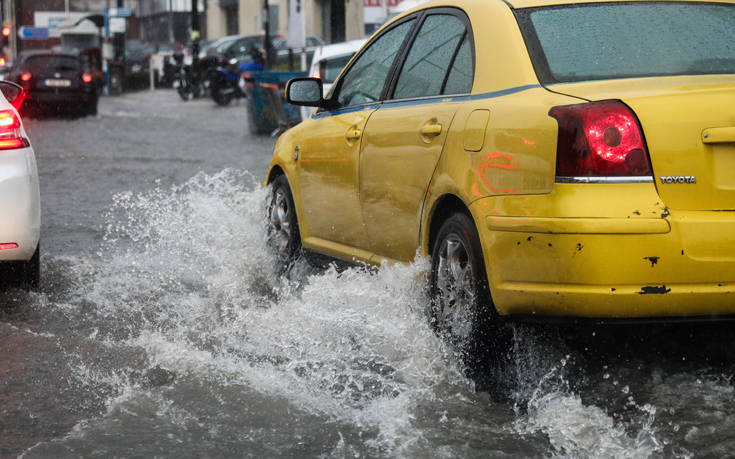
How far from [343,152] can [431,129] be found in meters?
1.09

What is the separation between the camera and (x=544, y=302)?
13.5 ft

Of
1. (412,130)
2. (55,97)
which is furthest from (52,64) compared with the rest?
(412,130)

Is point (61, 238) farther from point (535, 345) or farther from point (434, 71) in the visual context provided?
point (535, 345)

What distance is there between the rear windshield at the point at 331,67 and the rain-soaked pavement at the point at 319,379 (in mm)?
9346

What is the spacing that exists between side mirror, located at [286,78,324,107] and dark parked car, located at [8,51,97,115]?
21.9m

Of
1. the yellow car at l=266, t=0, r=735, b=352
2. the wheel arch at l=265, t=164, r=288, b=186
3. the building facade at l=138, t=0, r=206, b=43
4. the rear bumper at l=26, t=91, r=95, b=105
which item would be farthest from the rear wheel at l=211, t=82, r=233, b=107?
the building facade at l=138, t=0, r=206, b=43

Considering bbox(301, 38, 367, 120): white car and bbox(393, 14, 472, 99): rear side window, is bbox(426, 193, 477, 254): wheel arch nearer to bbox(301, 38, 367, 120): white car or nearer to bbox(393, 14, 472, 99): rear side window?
bbox(393, 14, 472, 99): rear side window

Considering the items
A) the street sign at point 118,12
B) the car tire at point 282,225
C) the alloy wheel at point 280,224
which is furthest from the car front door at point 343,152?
the street sign at point 118,12

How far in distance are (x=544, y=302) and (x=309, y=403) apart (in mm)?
897

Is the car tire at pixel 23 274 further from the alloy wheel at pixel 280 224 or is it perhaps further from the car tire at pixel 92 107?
the car tire at pixel 92 107

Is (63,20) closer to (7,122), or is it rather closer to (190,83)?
(190,83)

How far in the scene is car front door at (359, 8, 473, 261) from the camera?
4.88 meters

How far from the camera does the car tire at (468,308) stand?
4.41 meters

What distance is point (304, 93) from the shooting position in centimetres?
639
